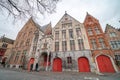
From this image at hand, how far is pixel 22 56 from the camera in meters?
20.5

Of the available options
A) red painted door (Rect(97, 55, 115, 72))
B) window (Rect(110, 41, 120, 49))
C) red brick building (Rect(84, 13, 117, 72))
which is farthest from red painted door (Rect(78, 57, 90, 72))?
window (Rect(110, 41, 120, 49))

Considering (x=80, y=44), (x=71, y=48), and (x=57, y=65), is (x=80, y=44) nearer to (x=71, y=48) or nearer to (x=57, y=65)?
(x=71, y=48)

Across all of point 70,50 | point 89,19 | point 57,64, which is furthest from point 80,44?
point 89,19

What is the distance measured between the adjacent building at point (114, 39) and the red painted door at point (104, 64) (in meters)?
1.27

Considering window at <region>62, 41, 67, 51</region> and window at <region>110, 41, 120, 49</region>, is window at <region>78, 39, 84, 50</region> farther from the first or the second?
window at <region>110, 41, 120, 49</region>

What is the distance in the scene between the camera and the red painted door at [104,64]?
1252cm

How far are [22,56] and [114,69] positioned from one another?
71.5 feet

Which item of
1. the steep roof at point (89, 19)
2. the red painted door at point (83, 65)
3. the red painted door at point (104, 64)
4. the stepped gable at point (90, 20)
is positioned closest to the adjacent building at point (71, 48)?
the red painted door at point (83, 65)

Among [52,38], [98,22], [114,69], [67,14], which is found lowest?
[114,69]

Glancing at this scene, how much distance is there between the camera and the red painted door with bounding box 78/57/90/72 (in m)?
13.4

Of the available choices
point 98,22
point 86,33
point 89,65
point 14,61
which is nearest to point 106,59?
point 89,65

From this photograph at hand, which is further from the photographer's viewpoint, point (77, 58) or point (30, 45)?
point (30, 45)

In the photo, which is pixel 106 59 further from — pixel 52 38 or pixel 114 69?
pixel 52 38

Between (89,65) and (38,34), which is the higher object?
(38,34)
